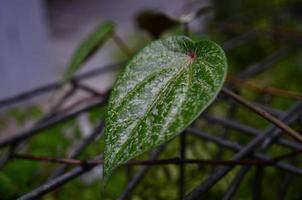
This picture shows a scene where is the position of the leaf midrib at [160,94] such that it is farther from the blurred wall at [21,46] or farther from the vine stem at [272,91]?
the blurred wall at [21,46]

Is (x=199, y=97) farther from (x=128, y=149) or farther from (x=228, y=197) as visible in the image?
(x=228, y=197)

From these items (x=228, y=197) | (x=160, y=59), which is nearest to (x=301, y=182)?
(x=228, y=197)

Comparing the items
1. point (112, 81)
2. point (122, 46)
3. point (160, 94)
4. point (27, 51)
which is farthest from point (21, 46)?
point (160, 94)

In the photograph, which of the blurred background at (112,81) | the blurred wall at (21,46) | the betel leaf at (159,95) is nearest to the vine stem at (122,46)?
the blurred background at (112,81)

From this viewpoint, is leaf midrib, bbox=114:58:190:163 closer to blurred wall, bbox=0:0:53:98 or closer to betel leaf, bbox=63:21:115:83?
betel leaf, bbox=63:21:115:83

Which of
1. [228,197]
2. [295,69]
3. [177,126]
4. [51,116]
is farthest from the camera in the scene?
[295,69]
